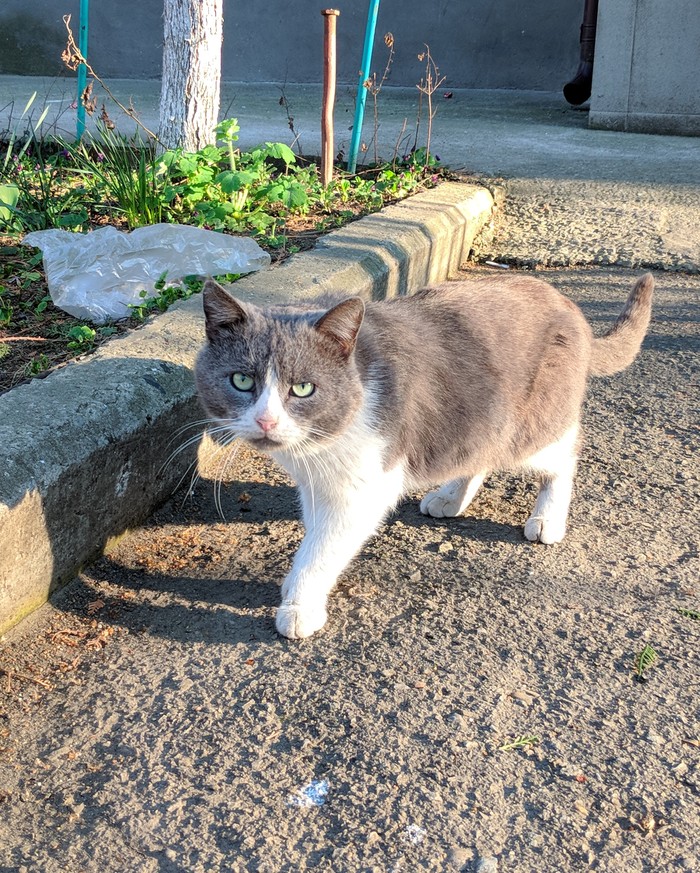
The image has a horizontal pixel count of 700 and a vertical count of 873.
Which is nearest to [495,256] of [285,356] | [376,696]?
[285,356]

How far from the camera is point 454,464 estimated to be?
2.58 m

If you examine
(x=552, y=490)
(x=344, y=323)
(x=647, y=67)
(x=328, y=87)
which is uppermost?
(x=647, y=67)

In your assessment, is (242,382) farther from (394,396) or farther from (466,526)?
(466,526)

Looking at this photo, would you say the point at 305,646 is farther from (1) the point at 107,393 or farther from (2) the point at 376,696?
(1) the point at 107,393

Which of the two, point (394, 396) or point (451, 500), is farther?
point (451, 500)

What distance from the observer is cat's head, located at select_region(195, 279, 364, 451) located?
216cm

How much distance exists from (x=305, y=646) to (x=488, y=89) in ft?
28.7

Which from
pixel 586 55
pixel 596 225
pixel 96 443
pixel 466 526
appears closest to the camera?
pixel 96 443

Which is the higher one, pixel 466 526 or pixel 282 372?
pixel 282 372

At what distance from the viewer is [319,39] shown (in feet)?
31.6

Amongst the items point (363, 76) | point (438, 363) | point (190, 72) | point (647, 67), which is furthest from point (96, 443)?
point (647, 67)

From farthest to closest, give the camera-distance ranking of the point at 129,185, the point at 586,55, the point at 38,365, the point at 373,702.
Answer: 1. the point at 586,55
2. the point at 129,185
3. the point at 38,365
4. the point at 373,702

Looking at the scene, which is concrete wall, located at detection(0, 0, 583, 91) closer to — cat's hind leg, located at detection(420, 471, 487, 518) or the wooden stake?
the wooden stake

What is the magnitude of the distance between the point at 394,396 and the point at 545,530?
0.76m
